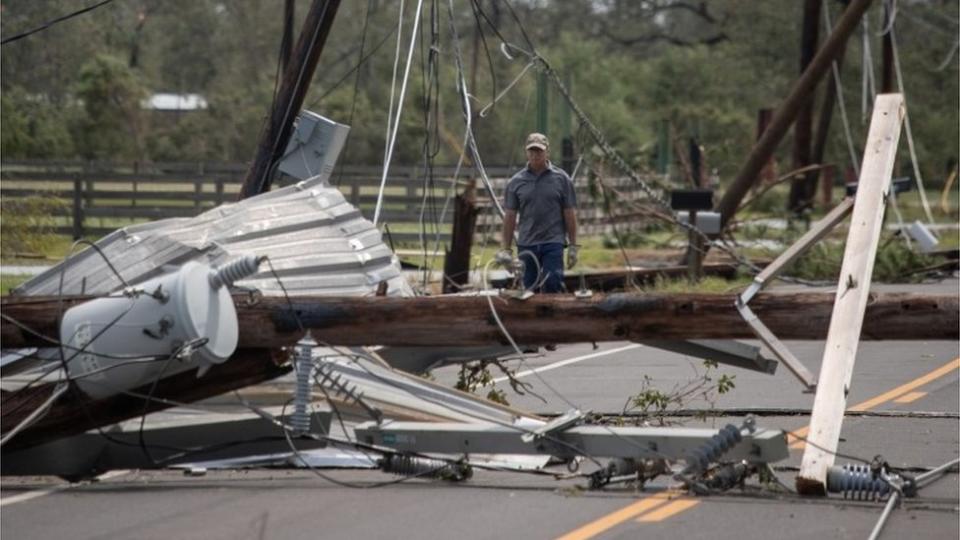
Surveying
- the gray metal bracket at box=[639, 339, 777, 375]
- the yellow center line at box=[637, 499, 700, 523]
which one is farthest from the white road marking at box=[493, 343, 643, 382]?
the yellow center line at box=[637, 499, 700, 523]

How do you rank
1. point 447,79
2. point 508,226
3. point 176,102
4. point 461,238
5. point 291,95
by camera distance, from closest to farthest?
1. point 291,95
2. point 508,226
3. point 461,238
4. point 447,79
5. point 176,102

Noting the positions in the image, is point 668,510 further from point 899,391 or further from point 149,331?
point 899,391

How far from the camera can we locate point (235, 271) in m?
9.09

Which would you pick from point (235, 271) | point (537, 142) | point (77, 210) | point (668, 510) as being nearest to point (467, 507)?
point (668, 510)

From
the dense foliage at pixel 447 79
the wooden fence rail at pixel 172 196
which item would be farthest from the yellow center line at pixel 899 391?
→ the dense foliage at pixel 447 79

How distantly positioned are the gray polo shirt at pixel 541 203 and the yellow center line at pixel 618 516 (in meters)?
7.10

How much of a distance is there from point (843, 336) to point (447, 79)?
5231 cm

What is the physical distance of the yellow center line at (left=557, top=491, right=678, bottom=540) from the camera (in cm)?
895

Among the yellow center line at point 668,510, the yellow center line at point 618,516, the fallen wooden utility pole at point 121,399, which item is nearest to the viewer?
the yellow center line at point 618,516

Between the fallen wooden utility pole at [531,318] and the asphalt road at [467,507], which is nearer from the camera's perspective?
the asphalt road at [467,507]

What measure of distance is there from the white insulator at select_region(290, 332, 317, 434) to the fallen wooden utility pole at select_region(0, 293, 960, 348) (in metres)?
0.32

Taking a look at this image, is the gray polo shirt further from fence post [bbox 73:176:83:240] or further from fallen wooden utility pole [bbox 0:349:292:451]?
fence post [bbox 73:176:83:240]

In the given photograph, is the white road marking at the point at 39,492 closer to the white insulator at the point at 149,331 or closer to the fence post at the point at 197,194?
the white insulator at the point at 149,331

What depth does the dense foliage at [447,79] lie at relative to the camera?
48.2 metres
